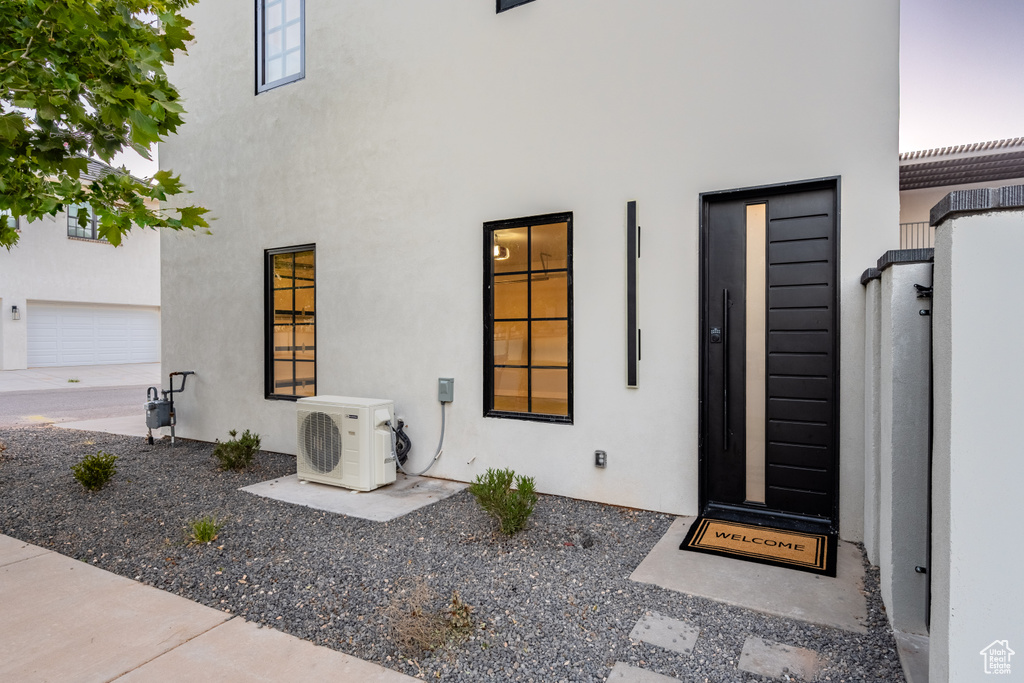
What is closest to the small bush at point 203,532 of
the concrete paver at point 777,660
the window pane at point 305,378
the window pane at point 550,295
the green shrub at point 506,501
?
the green shrub at point 506,501

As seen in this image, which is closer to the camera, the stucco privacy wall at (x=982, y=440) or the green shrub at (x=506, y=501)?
the stucco privacy wall at (x=982, y=440)

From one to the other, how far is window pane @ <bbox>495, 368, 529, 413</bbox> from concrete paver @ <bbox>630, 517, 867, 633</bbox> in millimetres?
1583

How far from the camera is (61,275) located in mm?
16297

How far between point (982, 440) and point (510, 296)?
324 centimetres

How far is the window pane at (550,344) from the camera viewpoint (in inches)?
162

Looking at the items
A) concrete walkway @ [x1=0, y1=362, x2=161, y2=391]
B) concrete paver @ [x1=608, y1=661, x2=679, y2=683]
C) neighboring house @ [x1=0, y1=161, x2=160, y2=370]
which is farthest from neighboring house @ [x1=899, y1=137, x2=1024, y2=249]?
neighboring house @ [x1=0, y1=161, x2=160, y2=370]

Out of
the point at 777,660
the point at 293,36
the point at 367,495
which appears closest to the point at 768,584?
the point at 777,660

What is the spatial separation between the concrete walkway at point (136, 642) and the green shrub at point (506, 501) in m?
1.36

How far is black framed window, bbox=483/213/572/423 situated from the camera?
13.5ft

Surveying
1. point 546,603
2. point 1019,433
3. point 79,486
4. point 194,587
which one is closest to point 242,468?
point 79,486

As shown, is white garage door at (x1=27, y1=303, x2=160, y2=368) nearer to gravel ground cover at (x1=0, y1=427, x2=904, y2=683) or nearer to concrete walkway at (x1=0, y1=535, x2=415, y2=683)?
gravel ground cover at (x1=0, y1=427, x2=904, y2=683)

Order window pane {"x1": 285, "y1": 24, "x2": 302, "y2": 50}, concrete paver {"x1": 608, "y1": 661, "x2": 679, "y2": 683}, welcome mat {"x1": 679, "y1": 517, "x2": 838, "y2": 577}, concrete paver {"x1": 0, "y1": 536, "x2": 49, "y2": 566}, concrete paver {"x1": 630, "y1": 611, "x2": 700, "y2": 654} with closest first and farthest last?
concrete paver {"x1": 608, "y1": 661, "x2": 679, "y2": 683} < concrete paver {"x1": 630, "y1": 611, "x2": 700, "y2": 654} < welcome mat {"x1": 679, "y1": 517, "x2": 838, "y2": 577} < concrete paver {"x1": 0, "y1": 536, "x2": 49, "y2": 566} < window pane {"x1": 285, "y1": 24, "x2": 302, "y2": 50}

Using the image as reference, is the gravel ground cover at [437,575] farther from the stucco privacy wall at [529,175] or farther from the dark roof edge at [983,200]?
the dark roof edge at [983,200]

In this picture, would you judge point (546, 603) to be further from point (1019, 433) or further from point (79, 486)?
point (79, 486)
